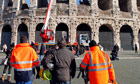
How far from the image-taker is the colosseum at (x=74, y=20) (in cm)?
1680

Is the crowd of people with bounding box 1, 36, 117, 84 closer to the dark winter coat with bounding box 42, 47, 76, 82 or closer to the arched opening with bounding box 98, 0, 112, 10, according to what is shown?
the dark winter coat with bounding box 42, 47, 76, 82

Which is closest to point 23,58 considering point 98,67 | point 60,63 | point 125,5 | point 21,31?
point 60,63

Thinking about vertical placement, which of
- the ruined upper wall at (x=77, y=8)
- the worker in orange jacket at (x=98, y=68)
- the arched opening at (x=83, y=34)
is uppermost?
the ruined upper wall at (x=77, y=8)

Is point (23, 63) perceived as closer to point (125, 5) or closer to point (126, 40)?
point (126, 40)

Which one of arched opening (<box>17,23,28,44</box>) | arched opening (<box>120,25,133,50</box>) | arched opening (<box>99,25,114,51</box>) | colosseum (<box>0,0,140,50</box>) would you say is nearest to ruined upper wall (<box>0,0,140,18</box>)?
colosseum (<box>0,0,140,50</box>)

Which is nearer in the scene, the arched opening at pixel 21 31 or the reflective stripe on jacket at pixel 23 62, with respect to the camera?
the reflective stripe on jacket at pixel 23 62

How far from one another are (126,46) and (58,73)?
19102 mm

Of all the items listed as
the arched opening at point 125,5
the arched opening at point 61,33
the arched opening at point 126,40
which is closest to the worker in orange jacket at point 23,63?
the arched opening at point 61,33

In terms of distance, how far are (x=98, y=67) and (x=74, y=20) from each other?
15214 millimetres

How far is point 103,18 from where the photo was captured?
679 inches

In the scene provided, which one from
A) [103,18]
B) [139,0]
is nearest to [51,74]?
[103,18]

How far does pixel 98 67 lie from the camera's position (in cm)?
211

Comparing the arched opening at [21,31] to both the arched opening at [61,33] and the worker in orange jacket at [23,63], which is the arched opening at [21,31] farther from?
A: the worker in orange jacket at [23,63]

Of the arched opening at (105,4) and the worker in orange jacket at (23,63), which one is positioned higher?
the arched opening at (105,4)
